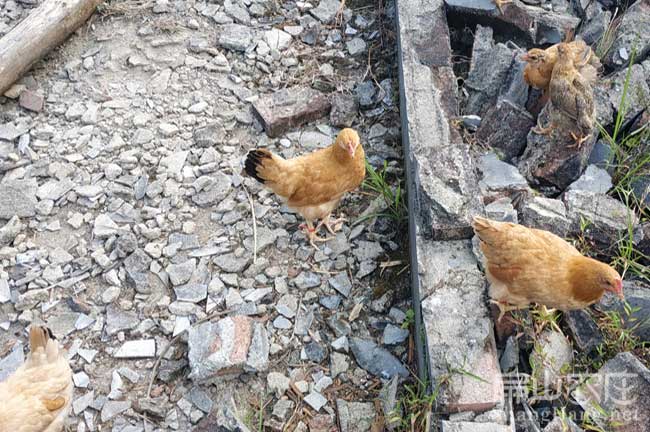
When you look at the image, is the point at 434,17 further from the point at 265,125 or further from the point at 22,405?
the point at 22,405

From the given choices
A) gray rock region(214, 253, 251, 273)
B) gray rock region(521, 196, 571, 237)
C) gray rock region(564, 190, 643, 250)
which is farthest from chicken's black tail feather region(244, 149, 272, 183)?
gray rock region(564, 190, 643, 250)

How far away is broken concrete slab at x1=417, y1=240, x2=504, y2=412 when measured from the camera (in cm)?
332

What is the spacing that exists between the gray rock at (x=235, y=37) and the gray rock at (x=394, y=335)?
10.4 feet

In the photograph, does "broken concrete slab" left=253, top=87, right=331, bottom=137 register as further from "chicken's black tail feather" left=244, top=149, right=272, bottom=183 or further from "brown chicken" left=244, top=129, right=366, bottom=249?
"chicken's black tail feather" left=244, top=149, right=272, bottom=183

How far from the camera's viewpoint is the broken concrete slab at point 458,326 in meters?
3.32

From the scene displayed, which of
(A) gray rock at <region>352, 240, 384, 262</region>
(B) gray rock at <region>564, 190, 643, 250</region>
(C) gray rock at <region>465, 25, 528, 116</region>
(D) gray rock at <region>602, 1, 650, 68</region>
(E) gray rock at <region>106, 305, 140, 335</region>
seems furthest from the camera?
(D) gray rock at <region>602, 1, 650, 68</region>

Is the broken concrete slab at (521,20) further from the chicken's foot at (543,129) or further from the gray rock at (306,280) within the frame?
the gray rock at (306,280)

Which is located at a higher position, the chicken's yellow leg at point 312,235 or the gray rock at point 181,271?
the chicken's yellow leg at point 312,235

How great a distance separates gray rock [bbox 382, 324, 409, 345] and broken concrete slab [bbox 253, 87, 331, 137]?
202cm

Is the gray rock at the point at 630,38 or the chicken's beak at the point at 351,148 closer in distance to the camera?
the chicken's beak at the point at 351,148

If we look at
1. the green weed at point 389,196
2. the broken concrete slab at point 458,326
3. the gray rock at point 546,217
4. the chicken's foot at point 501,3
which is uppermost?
the chicken's foot at point 501,3

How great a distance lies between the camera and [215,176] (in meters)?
5.18

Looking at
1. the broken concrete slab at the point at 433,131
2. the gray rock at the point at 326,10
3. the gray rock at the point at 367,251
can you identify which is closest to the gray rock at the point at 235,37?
the gray rock at the point at 326,10

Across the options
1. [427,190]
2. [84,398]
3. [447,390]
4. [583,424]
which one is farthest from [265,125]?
[583,424]
